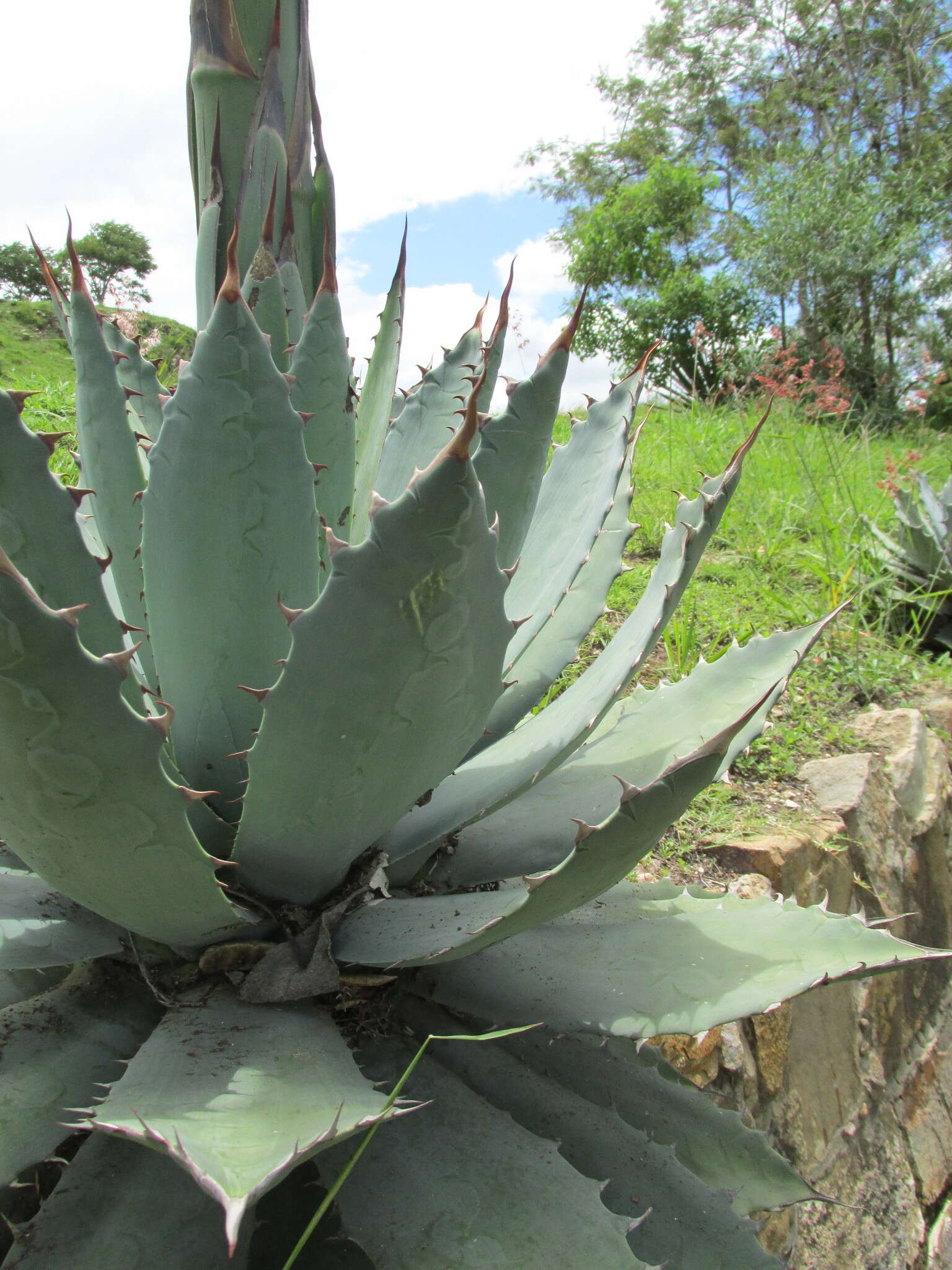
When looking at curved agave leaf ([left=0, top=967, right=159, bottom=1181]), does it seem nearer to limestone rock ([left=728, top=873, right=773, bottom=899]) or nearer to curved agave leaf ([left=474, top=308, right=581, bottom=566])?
curved agave leaf ([left=474, top=308, right=581, bottom=566])

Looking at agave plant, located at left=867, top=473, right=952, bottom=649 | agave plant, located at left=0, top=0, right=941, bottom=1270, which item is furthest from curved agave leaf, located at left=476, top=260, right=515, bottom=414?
agave plant, located at left=867, top=473, right=952, bottom=649

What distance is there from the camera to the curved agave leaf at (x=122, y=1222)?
2.09ft

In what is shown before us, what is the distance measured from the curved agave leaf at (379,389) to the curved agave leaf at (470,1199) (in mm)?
701

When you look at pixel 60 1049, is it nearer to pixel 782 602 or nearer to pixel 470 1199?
pixel 470 1199

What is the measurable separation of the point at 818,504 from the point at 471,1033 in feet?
11.9

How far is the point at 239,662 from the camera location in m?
0.86

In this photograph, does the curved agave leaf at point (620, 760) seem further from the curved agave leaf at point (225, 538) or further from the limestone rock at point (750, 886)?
the limestone rock at point (750, 886)

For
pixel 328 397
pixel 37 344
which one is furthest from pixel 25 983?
pixel 37 344

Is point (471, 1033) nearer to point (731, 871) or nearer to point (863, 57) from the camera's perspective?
point (731, 871)

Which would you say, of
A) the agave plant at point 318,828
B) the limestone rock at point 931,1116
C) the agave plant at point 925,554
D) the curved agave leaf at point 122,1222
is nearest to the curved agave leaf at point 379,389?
the agave plant at point 318,828

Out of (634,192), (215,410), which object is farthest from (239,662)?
(634,192)

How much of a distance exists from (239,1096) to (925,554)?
364 cm

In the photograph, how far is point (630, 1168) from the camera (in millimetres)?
863

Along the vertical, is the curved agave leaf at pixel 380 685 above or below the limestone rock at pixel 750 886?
above
